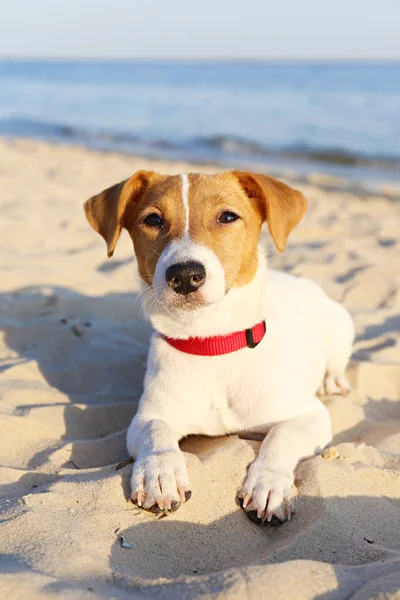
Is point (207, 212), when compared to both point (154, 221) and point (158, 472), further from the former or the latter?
point (158, 472)

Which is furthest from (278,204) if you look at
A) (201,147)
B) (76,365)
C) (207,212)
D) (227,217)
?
(201,147)

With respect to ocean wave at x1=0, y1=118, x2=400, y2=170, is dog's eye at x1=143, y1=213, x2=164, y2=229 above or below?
below

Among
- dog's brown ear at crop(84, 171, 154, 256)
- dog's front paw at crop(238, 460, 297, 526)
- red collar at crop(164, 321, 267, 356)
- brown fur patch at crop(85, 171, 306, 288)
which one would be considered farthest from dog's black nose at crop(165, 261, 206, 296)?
dog's front paw at crop(238, 460, 297, 526)

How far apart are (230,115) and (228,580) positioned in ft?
86.9

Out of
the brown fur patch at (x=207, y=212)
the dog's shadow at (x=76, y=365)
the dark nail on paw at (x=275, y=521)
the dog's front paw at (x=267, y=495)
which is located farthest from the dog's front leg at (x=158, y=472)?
the brown fur patch at (x=207, y=212)

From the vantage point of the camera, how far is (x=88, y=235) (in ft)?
27.0

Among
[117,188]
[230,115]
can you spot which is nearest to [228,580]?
[117,188]

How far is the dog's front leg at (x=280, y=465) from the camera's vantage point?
2.95 m

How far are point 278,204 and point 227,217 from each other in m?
0.31

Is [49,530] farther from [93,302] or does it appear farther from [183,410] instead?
[93,302]

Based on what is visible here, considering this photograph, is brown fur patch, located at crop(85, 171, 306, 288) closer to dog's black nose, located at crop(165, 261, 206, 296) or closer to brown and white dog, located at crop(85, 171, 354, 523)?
brown and white dog, located at crop(85, 171, 354, 523)

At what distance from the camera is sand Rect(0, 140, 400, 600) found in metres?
2.25

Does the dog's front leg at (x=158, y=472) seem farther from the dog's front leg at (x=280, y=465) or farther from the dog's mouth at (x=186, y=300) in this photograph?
the dog's mouth at (x=186, y=300)

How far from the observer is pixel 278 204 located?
374 cm
